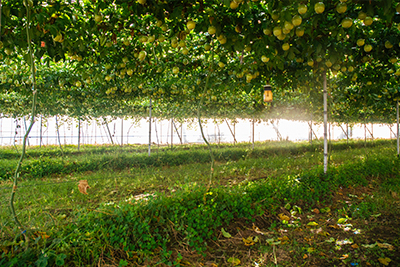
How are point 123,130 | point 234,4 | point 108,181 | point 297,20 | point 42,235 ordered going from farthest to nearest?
point 123,130 → point 108,181 → point 42,235 → point 297,20 → point 234,4

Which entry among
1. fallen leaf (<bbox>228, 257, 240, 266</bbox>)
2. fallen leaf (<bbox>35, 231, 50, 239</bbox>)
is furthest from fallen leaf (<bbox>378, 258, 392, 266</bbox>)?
fallen leaf (<bbox>35, 231, 50, 239</bbox>)

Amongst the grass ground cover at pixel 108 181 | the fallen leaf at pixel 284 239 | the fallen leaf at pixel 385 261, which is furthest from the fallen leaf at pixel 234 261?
the fallen leaf at pixel 385 261

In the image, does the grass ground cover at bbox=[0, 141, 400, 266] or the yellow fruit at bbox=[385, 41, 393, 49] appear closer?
the grass ground cover at bbox=[0, 141, 400, 266]

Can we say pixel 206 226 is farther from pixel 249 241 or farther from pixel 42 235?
pixel 42 235

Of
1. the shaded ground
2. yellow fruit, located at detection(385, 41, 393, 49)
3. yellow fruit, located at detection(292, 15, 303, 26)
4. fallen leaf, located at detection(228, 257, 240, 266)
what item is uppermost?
yellow fruit, located at detection(385, 41, 393, 49)

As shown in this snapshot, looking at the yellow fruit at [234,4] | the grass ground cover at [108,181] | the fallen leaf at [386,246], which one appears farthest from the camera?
the grass ground cover at [108,181]

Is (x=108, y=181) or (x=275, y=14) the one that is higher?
(x=275, y=14)

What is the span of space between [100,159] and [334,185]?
6188mm

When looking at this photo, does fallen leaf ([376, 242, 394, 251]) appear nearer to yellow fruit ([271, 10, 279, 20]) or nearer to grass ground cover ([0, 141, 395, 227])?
grass ground cover ([0, 141, 395, 227])

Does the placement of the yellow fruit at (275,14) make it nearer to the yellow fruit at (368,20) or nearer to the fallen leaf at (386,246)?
the yellow fruit at (368,20)

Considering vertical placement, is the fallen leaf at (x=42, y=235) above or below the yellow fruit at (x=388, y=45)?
below

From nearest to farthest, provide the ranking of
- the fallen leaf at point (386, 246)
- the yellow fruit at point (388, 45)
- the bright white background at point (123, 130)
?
the fallen leaf at point (386, 246)
the yellow fruit at point (388, 45)
the bright white background at point (123, 130)

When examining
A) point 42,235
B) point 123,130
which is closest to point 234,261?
point 42,235

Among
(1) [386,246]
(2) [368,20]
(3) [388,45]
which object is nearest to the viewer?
(2) [368,20]
